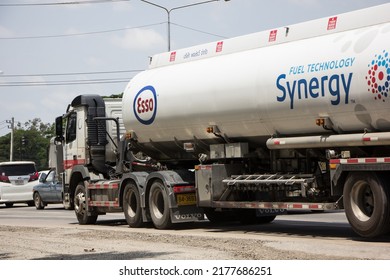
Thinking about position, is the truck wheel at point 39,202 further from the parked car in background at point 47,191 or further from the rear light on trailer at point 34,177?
the rear light on trailer at point 34,177

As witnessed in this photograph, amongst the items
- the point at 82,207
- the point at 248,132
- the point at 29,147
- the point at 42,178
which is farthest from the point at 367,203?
the point at 29,147

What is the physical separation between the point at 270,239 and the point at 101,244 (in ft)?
10.1

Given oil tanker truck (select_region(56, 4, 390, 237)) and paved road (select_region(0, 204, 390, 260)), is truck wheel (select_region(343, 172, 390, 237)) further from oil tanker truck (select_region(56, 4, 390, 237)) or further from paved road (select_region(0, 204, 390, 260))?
paved road (select_region(0, 204, 390, 260))

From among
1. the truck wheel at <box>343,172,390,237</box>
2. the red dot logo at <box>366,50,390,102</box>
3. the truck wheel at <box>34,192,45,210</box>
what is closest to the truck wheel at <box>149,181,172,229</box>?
the truck wheel at <box>343,172,390,237</box>

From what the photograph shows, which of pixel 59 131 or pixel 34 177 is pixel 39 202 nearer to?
pixel 34 177

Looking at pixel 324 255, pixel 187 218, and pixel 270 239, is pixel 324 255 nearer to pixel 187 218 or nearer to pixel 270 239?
pixel 270 239

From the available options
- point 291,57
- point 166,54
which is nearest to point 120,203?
point 166,54

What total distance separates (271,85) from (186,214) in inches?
167

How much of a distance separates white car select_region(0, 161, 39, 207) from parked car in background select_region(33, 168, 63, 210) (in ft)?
6.84

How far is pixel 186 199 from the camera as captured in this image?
18.0m

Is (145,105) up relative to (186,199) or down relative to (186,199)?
up

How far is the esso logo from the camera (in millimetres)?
18828

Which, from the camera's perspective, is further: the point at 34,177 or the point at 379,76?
the point at 34,177
